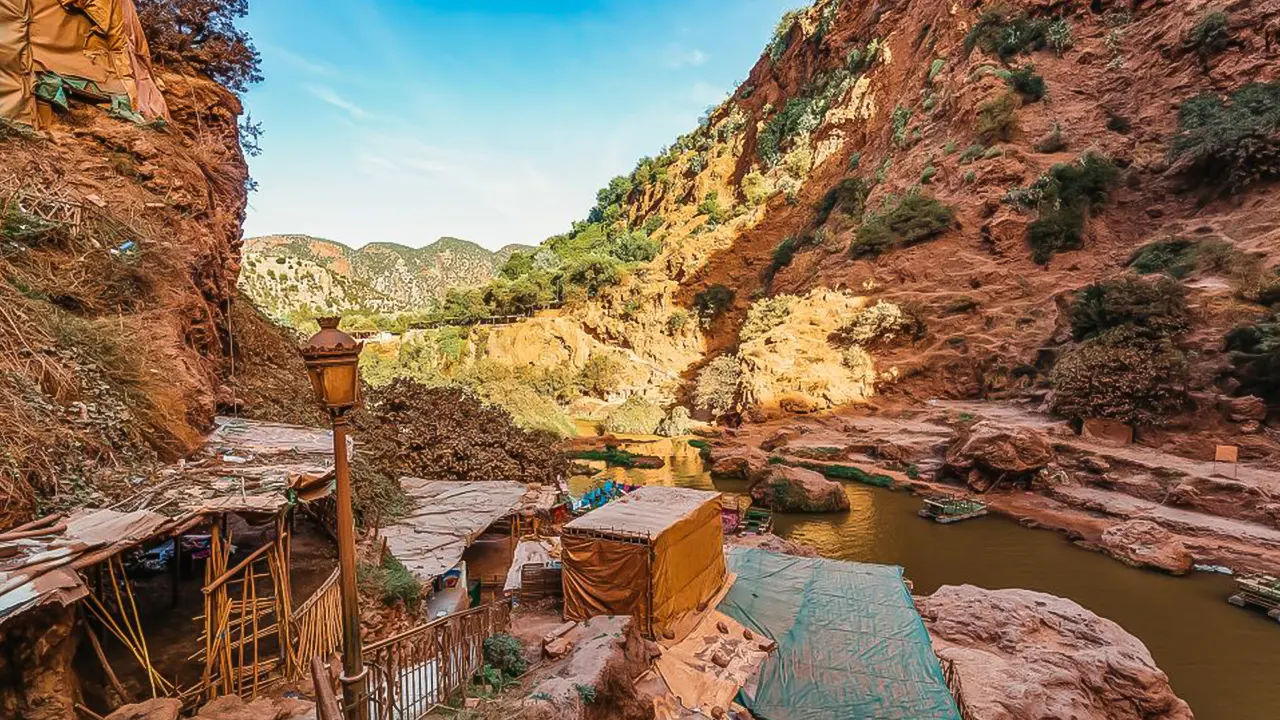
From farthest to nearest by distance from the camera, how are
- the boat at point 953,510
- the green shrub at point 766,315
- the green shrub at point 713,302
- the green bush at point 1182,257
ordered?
the green shrub at point 713,302 → the green shrub at point 766,315 → the green bush at point 1182,257 → the boat at point 953,510

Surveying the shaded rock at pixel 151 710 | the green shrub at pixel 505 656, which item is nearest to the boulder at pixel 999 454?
the green shrub at pixel 505 656

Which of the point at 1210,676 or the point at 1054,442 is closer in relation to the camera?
the point at 1210,676

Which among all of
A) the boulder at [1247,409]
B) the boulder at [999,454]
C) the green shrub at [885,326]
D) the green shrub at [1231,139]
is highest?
the green shrub at [1231,139]

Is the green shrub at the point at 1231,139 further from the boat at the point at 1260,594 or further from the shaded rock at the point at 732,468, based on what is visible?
the shaded rock at the point at 732,468

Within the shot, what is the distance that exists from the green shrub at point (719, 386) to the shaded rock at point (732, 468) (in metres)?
8.82

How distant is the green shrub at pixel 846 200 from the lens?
3950 cm

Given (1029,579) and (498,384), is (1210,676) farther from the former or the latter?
(498,384)

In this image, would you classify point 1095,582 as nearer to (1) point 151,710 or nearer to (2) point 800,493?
(2) point 800,493

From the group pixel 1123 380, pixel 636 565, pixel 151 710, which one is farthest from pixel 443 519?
pixel 1123 380

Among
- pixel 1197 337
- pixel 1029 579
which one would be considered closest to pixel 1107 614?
pixel 1029 579

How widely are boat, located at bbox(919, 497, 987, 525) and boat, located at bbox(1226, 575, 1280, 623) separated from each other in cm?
599

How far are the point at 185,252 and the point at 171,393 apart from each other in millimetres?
3452

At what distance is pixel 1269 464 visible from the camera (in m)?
15.9

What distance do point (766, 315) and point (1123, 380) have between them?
65.5 feet
